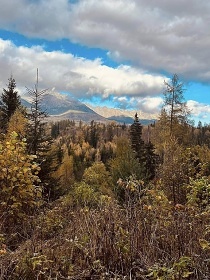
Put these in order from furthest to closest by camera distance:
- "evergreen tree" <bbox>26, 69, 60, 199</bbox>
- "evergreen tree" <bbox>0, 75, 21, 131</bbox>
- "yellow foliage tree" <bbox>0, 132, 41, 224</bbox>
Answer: "evergreen tree" <bbox>0, 75, 21, 131</bbox> → "evergreen tree" <bbox>26, 69, 60, 199</bbox> → "yellow foliage tree" <bbox>0, 132, 41, 224</bbox>

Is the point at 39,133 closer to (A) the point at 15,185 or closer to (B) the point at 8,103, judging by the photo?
(B) the point at 8,103

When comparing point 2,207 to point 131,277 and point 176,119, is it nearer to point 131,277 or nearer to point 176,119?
point 131,277

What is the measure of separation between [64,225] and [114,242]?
236 cm

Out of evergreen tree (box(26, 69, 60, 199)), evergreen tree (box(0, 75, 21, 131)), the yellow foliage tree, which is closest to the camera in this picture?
the yellow foliage tree

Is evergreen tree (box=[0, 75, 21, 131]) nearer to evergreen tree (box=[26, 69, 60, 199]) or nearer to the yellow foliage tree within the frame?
evergreen tree (box=[26, 69, 60, 199])

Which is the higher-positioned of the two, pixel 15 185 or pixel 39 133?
pixel 39 133

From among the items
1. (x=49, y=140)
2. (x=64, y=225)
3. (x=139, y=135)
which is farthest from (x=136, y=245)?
(x=139, y=135)

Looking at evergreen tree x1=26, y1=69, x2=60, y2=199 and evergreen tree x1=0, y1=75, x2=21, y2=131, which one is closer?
evergreen tree x1=26, y1=69, x2=60, y2=199

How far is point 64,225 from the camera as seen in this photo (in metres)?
6.38

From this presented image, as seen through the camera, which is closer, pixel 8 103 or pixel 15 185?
pixel 15 185

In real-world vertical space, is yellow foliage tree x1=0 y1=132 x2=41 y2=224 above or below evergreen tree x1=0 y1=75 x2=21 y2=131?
below

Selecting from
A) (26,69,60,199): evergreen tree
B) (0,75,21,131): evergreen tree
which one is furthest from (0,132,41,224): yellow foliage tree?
(0,75,21,131): evergreen tree

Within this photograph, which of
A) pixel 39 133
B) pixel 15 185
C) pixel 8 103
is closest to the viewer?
pixel 15 185

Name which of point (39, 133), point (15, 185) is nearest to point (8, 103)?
point (39, 133)
